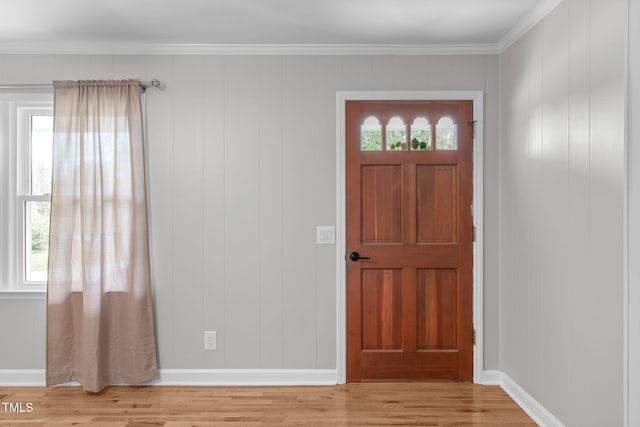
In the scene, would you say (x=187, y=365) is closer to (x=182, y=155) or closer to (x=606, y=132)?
(x=182, y=155)

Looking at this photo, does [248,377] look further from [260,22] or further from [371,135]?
[260,22]

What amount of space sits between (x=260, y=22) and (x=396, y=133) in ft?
4.00

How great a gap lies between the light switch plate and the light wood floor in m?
1.04

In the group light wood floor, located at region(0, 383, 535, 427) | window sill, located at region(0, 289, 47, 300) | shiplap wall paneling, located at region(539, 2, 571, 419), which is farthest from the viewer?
window sill, located at region(0, 289, 47, 300)

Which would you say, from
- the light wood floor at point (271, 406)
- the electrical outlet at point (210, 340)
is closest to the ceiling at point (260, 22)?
the electrical outlet at point (210, 340)

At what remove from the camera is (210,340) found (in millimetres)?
3527

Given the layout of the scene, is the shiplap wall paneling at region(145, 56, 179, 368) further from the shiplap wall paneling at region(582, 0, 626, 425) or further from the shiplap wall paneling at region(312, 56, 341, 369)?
the shiplap wall paneling at region(582, 0, 626, 425)

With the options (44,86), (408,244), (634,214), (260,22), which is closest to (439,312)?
(408,244)

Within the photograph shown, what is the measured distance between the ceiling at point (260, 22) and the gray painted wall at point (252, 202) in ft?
0.62

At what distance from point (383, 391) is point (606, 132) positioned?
218cm

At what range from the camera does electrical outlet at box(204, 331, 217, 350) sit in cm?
353

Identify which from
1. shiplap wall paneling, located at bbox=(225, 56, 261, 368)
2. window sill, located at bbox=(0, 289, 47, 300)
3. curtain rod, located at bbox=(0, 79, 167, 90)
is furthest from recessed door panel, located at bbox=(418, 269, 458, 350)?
window sill, located at bbox=(0, 289, 47, 300)

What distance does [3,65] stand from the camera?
349cm

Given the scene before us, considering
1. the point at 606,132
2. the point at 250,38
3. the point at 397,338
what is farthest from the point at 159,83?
the point at 606,132
